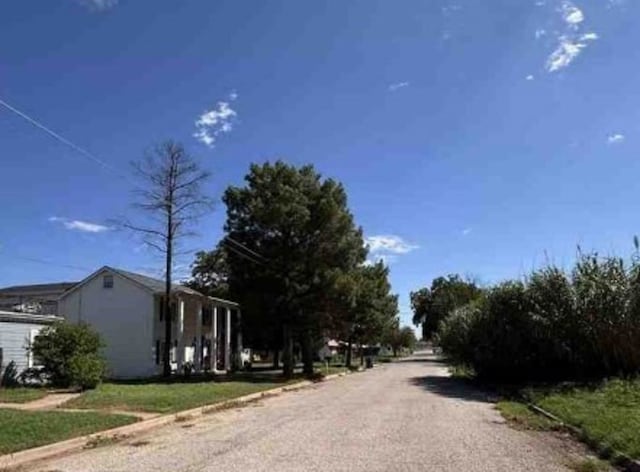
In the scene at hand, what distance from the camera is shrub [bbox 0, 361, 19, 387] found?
32.5 meters

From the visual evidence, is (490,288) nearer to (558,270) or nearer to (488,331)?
(488,331)

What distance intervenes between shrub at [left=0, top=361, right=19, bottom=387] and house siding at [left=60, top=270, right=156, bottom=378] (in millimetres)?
14129

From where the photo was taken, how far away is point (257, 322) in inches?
1912

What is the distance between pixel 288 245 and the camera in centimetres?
4806

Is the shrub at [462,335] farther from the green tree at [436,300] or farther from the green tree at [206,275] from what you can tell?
the green tree at [436,300]

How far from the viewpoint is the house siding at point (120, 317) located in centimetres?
4806

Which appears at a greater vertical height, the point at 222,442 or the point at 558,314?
the point at 558,314

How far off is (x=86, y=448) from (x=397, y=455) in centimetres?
571

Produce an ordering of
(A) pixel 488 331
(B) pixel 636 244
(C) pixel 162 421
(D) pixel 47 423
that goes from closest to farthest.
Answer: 1. (D) pixel 47 423
2. (C) pixel 162 421
3. (B) pixel 636 244
4. (A) pixel 488 331

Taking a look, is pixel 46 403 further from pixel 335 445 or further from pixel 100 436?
pixel 335 445

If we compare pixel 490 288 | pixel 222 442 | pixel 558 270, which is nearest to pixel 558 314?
pixel 558 270

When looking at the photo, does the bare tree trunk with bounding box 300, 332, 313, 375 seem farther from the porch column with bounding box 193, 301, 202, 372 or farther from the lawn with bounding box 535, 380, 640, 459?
the lawn with bounding box 535, 380, 640, 459

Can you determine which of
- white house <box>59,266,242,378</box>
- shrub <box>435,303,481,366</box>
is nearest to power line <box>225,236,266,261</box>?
white house <box>59,266,242,378</box>

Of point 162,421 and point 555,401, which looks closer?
point 162,421
